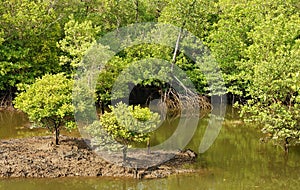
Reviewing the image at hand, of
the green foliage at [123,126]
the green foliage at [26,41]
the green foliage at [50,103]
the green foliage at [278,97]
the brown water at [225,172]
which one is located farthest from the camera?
the green foliage at [26,41]

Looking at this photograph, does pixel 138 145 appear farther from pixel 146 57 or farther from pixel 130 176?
pixel 146 57

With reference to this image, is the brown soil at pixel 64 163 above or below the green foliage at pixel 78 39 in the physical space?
below

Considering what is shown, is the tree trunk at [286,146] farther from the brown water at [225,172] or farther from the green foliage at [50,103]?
the green foliage at [50,103]

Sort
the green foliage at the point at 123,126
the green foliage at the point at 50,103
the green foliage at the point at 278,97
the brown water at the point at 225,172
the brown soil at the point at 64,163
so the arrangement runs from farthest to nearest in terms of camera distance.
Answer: the green foliage at the point at 278,97
the green foliage at the point at 50,103
the green foliage at the point at 123,126
the brown soil at the point at 64,163
the brown water at the point at 225,172

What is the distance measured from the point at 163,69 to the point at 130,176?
1352cm

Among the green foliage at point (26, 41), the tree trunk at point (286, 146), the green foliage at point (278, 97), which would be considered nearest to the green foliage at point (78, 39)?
the green foliage at point (26, 41)

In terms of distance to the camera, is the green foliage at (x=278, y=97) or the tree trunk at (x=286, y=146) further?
the tree trunk at (x=286, y=146)

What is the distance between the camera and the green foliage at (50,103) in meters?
17.1

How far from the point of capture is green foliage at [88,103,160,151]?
51.6 feet

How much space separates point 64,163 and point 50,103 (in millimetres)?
2426

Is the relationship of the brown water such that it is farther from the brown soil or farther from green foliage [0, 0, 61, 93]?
green foliage [0, 0, 61, 93]

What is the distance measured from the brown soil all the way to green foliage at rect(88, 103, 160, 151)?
0.90 metres

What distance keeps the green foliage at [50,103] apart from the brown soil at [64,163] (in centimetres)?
104

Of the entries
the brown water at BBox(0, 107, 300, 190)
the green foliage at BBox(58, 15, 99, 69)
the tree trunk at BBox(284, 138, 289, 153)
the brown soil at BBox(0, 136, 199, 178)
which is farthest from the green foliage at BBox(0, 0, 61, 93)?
the tree trunk at BBox(284, 138, 289, 153)
